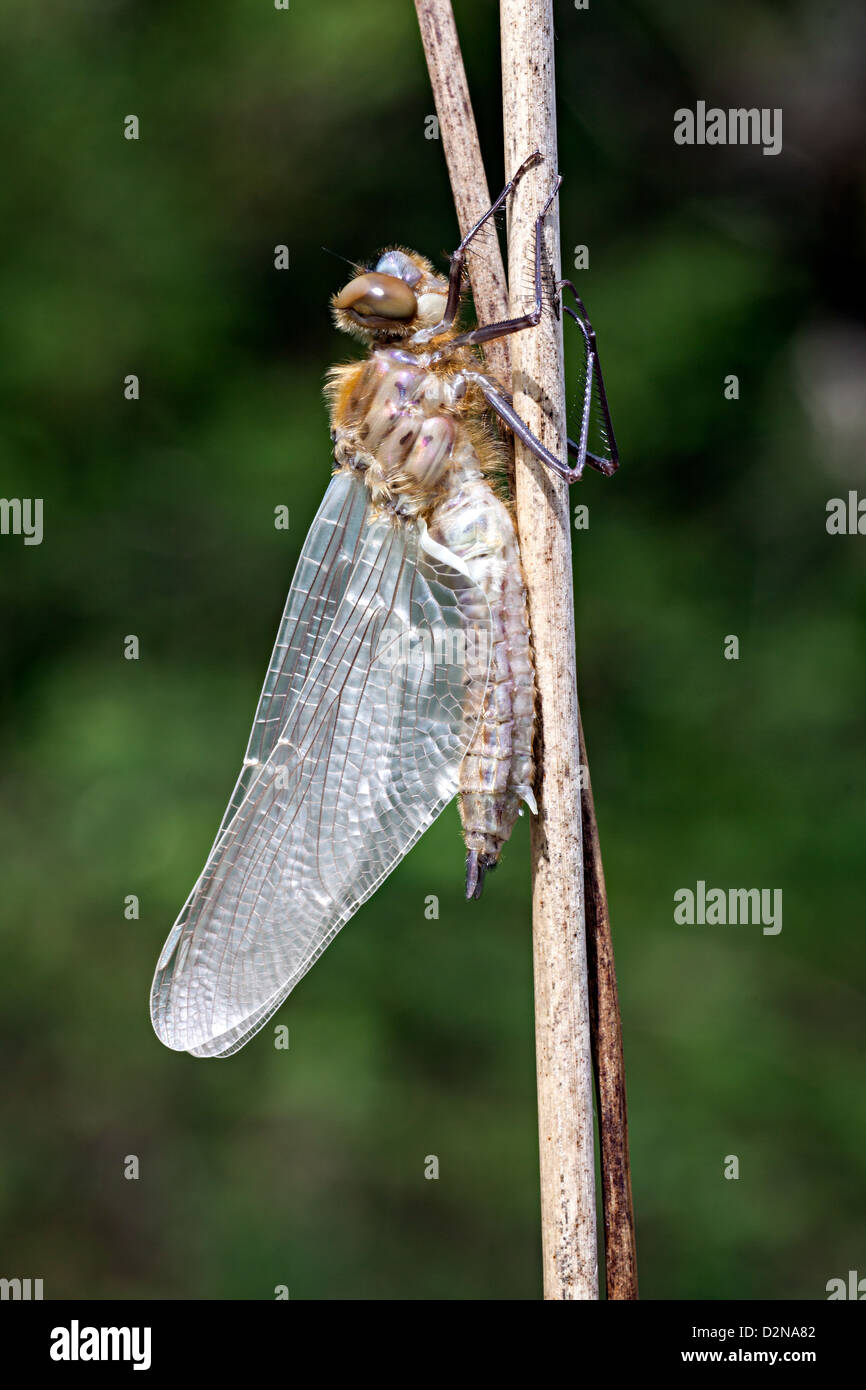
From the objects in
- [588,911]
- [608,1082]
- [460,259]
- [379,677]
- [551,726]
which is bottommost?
[608,1082]

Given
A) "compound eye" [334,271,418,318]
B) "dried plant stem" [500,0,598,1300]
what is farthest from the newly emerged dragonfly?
"dried plant stem" [500,0,598,1300]

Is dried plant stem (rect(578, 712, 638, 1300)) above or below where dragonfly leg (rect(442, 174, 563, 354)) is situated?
below

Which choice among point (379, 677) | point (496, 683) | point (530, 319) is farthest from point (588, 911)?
point (530, 319)

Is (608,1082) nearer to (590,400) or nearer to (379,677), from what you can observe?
(379,677)

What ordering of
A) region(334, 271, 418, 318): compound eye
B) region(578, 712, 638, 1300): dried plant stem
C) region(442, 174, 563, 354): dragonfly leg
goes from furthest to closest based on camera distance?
region(334, 271, 418, 318): compound eye, region(442, 174, 563, 354): dragonfly leg, region(578, 712, 638, 1300): dried plant stem

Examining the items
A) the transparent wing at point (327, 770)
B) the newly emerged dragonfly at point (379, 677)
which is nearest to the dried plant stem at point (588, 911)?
the newly emerged dragonfly at point (379, 677)

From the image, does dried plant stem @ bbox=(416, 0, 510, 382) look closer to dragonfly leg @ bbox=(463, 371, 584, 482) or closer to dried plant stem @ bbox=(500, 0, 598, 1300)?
dried plant stem @ bbox=(500, 0, 598, 1300)
